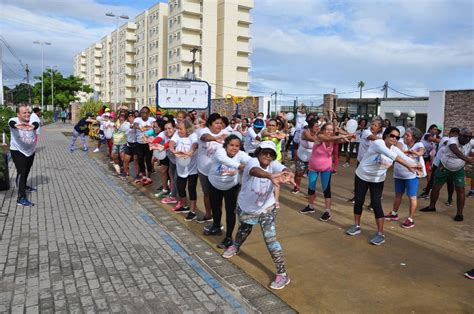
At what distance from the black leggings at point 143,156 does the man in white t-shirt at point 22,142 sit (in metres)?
2.64

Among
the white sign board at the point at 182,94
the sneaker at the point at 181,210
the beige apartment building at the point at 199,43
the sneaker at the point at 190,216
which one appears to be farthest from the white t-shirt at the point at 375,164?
the beige apartment building at the point at 199,43

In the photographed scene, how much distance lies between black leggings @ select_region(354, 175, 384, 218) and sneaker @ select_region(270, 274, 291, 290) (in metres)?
1.94

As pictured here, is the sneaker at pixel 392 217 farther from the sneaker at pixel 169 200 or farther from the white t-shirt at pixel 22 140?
the white t-shirt at pixel 22 140

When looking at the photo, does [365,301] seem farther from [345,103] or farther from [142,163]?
[345,103]

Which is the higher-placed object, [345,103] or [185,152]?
[345,103]

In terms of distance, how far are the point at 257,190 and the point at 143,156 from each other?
19.3 feet

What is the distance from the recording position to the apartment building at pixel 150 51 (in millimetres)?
60938

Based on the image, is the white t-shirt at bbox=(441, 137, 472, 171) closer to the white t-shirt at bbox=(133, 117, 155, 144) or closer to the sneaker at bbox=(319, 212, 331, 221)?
the sneaker at bbox=(319, 212, 331, 221)

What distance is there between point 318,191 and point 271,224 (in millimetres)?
4926

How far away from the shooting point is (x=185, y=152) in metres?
6.04

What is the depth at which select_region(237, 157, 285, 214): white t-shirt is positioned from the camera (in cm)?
400

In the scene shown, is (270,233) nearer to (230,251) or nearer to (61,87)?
(230,251)

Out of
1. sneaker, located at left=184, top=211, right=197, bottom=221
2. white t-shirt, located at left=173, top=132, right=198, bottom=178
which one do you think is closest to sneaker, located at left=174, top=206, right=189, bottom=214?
sneaker, located at left=184, top=211, right=197, bottom=221

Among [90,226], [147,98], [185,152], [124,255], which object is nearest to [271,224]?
[124,255]
